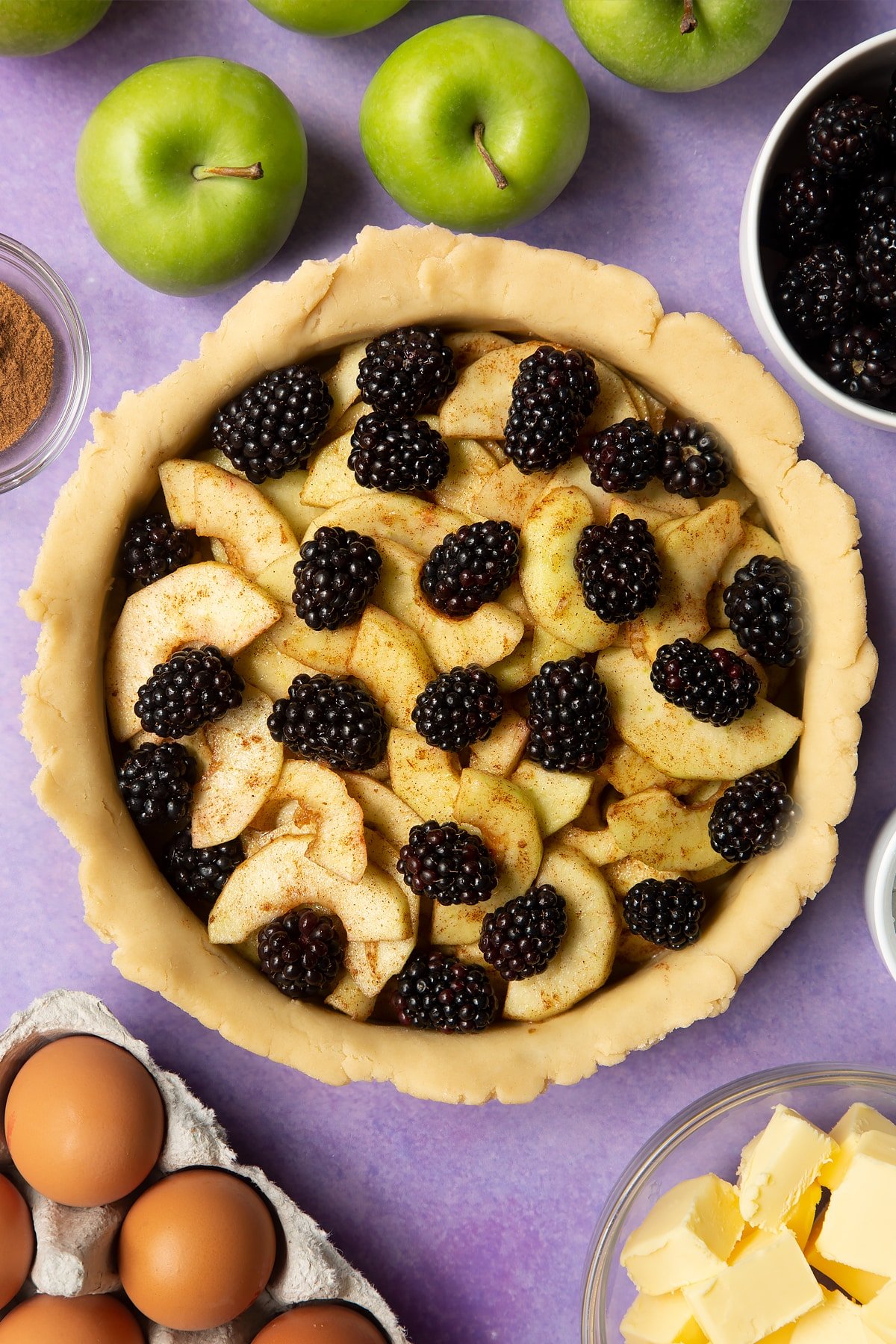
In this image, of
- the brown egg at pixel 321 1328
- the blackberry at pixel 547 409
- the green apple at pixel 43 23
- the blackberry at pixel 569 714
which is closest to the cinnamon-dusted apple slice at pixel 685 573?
the blackberry at pixel 569 714

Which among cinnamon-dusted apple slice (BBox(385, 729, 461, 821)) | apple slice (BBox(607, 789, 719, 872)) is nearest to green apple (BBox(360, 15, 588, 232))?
cinnamon-dusted apple slice (BBox(385, 729, 461, 821))

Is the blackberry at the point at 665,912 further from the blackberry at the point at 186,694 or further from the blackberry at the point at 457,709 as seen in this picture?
the blackberry at the point at 186,694

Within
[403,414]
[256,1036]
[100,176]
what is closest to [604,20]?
[403,414]

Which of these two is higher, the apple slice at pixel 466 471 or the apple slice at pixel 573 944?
the apple slice at pixel 466 471

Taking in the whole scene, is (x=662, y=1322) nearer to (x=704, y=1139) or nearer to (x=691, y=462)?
(x=704, y=1139)

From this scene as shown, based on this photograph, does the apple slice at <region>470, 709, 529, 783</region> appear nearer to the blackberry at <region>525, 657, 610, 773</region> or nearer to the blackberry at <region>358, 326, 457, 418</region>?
the blackberry at <region>525, 657, 610, 773</region>
